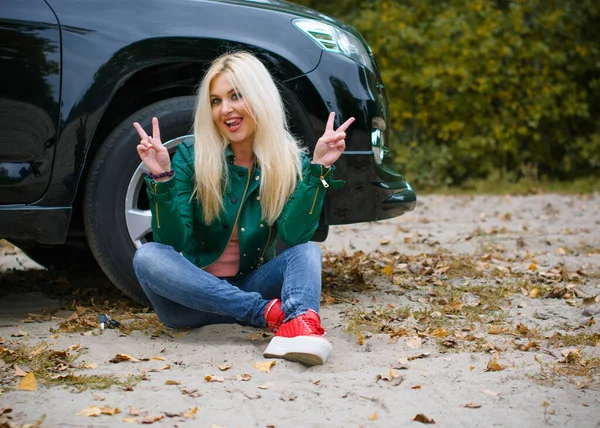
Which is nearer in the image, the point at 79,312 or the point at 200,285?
the point at 200,285

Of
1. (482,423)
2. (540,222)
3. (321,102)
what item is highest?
(321,102)

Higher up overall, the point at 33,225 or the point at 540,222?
the point at 33,225

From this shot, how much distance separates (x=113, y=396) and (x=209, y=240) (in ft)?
3.24

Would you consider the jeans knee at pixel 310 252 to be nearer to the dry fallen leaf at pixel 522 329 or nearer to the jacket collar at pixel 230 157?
the jacket collar at pixel 230 157

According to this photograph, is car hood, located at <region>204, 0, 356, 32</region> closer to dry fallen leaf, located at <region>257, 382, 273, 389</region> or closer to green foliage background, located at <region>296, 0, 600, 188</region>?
dry fallen leaf, located at <region>257, 382, 273, 389</region>

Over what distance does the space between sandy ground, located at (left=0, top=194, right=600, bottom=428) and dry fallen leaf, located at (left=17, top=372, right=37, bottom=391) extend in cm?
3

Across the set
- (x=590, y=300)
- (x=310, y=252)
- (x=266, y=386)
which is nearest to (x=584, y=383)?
(x=266, y=386)

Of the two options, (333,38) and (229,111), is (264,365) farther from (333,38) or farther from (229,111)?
(333,38)

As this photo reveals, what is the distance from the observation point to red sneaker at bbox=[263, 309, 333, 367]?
9.36 ft

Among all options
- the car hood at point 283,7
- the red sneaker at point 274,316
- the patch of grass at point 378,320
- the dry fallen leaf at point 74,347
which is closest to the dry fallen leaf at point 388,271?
the patch of grass at point 378,320

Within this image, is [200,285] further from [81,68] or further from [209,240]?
[81,68]

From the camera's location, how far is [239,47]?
11.6 ft

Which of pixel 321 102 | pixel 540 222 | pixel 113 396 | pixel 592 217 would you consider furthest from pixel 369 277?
pixel 592 217

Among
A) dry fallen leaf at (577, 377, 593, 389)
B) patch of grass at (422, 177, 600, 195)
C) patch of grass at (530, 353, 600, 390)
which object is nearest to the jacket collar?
patch of grass at (530, 353, 600, 390)
